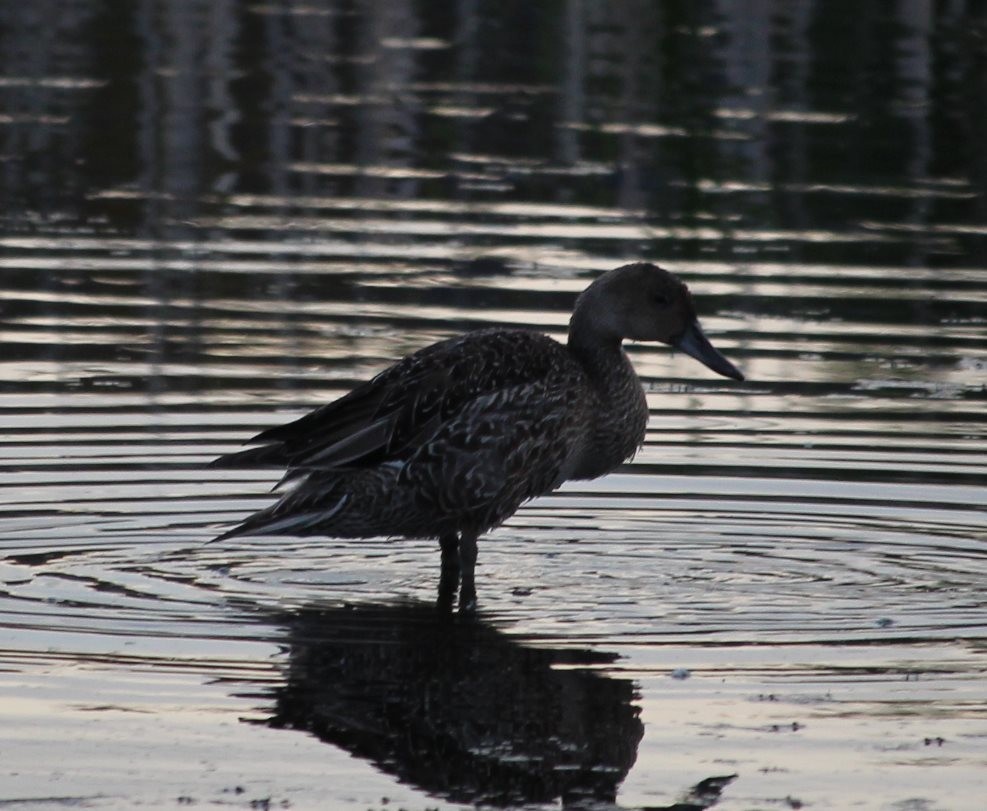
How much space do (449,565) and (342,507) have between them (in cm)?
53

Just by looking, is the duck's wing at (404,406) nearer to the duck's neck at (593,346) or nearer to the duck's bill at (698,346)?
the duck's neck at (593,346)

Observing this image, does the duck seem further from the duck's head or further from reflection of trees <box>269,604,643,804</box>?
reflection of trees <box>269,604,643,804</box>

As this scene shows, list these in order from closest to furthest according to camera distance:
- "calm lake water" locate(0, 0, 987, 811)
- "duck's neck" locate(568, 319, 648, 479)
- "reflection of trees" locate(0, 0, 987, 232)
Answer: "calm lake water" locate(0, 0, 987, 811) → "duck's neck" locate(568, 319, 648, 479) → "reflection of trees" locate(0, 0, 987, 232)

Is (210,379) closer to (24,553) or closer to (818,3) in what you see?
(24,553)

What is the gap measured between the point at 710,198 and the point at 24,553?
30.0 ft

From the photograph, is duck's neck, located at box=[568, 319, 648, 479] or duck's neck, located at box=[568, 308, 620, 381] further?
duck's neck, located at box=[568, 308, 620, 381]

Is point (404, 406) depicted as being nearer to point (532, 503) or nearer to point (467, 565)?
point (467, 565)

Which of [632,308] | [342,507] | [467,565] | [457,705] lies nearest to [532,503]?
[632,308]

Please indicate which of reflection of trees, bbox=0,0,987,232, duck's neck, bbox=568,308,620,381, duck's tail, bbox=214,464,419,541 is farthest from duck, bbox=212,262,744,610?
reflection of trees, bbox=0,0,987,232

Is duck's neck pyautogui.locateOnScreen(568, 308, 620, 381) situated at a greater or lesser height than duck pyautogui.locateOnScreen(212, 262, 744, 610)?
greater

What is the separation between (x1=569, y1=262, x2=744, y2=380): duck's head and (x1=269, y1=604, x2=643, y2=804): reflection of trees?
1.72 metres

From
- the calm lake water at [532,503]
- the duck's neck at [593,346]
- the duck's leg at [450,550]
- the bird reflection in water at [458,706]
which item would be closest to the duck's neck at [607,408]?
the duck's neck at [593,346]

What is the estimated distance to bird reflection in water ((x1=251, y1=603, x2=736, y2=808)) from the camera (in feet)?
20.6

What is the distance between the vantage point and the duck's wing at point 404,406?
27.7 ft
